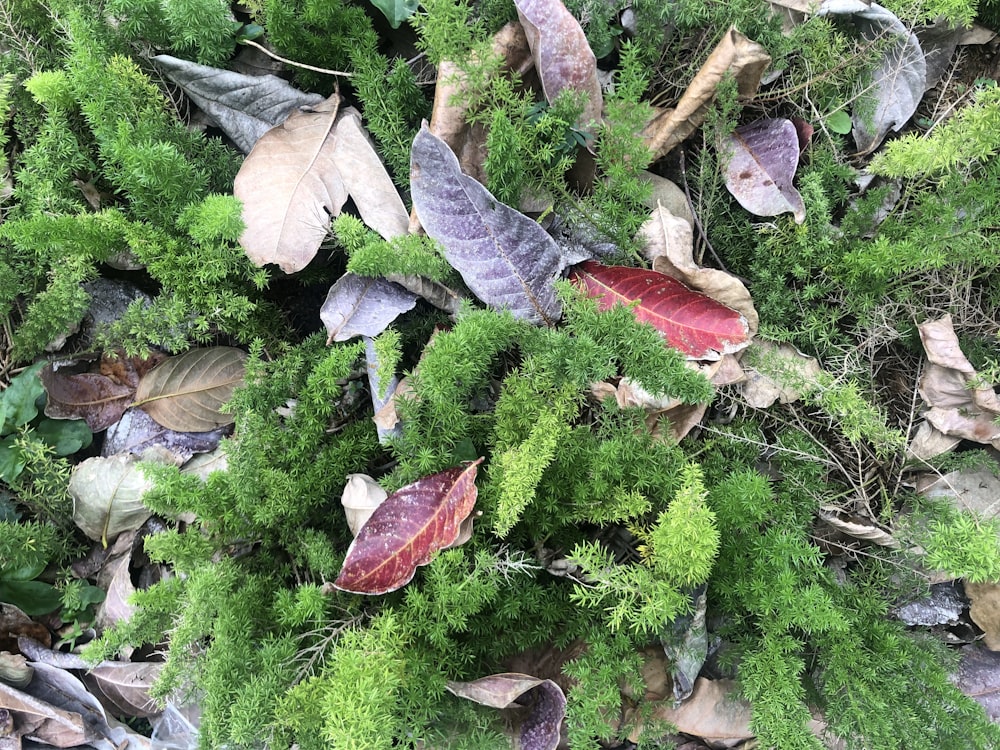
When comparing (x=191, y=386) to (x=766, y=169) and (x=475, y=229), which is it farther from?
(x=766, y=169)

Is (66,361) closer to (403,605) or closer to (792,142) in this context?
(403,605)

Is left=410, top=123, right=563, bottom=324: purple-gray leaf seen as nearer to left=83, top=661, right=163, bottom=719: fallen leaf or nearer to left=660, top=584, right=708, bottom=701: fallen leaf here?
left=660, top=584, right=708, bottom=701: fallen leaf

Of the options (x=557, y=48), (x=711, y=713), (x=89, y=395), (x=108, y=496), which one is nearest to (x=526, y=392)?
(x=557, y=48)

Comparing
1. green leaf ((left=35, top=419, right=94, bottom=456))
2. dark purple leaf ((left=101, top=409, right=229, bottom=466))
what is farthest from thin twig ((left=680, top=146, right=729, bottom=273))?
green leaf ((left=35, top=419, right=94, bottom=456))

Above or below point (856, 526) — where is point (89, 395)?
above

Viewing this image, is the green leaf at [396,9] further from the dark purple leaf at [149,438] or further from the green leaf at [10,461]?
the green leaf at [10,461]

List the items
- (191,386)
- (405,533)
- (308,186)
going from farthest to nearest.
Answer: (191,386)
(308,186)
(405,533)
